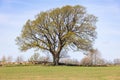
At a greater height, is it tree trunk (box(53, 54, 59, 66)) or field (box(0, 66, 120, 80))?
tree trunk (box(53, 54, 59, 66))

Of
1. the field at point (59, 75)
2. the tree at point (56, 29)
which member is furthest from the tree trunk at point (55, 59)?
the field at point (59, 75)

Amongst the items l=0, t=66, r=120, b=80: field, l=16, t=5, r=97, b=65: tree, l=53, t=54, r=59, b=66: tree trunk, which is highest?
l=16, t=5, r=97, b=65: tree

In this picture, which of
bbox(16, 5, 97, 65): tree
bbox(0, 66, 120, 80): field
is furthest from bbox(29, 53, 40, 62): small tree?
bbox(0, 66, 120, 80): field

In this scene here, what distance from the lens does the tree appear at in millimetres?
55938

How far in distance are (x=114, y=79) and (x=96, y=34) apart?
3262 centimetres

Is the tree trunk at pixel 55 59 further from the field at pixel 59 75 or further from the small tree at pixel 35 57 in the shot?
the field at pixel 59 75

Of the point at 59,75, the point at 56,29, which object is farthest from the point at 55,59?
the point at 59,75

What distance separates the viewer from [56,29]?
56.6 m

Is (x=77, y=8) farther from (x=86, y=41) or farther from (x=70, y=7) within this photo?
(x=86, y=41)

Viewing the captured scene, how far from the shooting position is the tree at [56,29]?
55938 millimetres

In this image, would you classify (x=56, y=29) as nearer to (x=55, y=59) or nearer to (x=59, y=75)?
(x=55, y=59)

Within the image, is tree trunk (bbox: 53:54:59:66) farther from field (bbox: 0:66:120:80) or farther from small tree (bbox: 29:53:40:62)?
field (bbox: 0:66:120:80)

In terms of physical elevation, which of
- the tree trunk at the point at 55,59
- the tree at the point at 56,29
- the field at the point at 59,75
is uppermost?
the tree at the point at 56,29

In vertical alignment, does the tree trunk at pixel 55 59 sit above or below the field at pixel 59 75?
above
